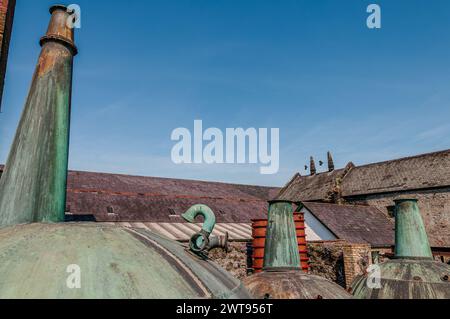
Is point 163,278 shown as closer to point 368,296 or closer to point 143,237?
point 143,237

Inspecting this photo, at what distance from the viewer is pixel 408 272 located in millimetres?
6570

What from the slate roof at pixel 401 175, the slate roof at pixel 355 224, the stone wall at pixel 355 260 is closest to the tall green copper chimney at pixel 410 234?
the stone wall at pixel 355 260

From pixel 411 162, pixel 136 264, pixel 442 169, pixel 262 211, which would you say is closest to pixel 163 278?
pixel 136 264

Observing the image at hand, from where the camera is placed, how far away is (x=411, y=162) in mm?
24078

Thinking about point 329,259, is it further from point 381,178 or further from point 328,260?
point 381,178

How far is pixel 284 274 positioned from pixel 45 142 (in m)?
4.85

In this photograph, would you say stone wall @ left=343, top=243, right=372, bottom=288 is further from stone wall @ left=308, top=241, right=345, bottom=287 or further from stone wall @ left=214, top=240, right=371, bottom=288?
stone wall @ left=308, top=241, right=345, bottom=287

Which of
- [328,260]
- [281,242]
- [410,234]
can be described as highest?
[410,234]

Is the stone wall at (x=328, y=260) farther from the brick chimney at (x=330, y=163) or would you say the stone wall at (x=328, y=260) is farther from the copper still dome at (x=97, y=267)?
the brick chimney at (x=330, y=163)

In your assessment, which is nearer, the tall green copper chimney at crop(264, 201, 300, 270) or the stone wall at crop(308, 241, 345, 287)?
the tall green copper chimney at crop(264, 201, 300, 270)

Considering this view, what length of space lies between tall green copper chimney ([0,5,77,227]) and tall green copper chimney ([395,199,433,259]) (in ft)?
23.0

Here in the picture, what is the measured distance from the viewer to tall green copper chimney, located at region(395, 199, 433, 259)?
23.2 feet

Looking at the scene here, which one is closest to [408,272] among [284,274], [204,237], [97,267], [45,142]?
[284,274]

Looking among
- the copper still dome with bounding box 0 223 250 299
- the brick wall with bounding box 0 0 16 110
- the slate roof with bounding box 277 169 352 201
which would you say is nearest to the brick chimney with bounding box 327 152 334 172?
the slate roof with bounding box 277 169 352 201
